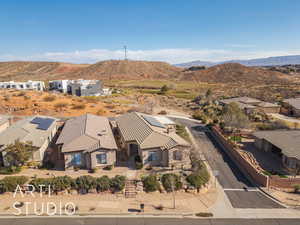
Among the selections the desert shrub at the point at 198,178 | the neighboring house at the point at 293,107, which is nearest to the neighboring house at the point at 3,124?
the desert shrub at the point at 198,178

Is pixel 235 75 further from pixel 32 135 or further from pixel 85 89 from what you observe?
pixel 32 135

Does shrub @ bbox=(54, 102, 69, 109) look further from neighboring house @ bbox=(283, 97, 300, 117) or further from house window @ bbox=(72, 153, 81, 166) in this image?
neighboring house @ bbox=(283, 97, 300, 117)

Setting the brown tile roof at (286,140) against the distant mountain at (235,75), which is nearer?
the brown tile roof at (286,140)

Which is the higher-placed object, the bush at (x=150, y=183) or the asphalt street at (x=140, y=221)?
the bush at (x=150, y=183)

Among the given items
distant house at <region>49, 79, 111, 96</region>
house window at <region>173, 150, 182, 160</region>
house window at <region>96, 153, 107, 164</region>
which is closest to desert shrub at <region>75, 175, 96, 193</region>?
house window at <region>96, 153, 107, 164</region>

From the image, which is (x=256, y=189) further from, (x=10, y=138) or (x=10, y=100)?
(x=10, y=100)

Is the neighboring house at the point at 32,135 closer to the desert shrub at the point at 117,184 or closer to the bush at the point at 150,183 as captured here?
the desert shrub at the point at 117,184

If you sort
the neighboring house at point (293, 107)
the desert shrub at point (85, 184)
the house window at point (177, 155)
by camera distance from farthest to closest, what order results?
the neighboring house at point (293, 107) → the house window at point (177, 155) → the desert shrub at point (85, 184)
